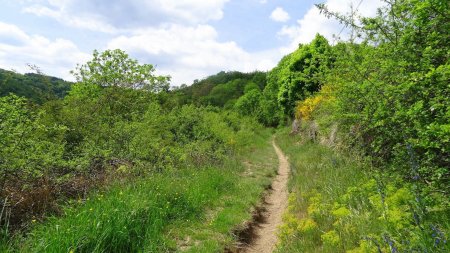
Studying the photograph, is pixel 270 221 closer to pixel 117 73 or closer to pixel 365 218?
pixel 365 218

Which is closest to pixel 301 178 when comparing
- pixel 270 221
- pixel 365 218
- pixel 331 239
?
pixel 270 221

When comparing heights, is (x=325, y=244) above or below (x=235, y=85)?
below

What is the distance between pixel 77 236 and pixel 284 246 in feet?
11.5

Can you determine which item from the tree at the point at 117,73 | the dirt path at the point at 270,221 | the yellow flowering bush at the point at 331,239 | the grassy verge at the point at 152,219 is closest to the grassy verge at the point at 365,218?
the yellow flowering bush at the point at 331,239

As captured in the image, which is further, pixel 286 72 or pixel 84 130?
pixel 286 72

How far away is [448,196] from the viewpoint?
A: 13.7ft

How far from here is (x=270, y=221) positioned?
9.12 m

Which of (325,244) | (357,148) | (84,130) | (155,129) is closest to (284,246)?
(325,244)

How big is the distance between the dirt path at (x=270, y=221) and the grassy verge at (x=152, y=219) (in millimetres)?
476

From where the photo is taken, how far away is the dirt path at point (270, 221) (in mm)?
7359

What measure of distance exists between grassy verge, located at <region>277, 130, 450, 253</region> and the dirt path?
0.79 metres

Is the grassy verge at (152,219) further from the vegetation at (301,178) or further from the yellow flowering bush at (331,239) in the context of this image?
the yellow flowering bush at (331,239)

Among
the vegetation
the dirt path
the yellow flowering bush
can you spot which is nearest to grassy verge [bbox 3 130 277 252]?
the vegetation

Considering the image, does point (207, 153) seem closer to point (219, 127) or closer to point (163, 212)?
point (219, 127)
